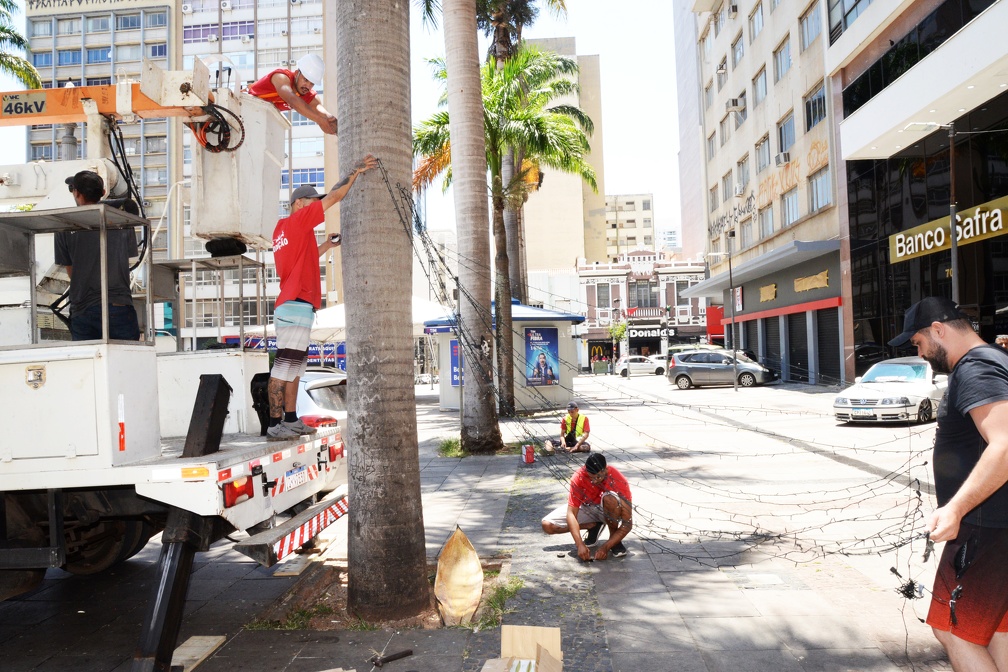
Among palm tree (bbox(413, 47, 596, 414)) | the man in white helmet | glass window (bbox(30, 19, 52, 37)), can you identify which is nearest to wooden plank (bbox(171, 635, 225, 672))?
the man in white helmet

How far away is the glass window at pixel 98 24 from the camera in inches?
2260

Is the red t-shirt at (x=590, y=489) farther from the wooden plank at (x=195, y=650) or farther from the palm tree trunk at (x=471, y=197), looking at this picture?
the palm tree trunk at (x=471, y=197)

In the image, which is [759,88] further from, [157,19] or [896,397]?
[157,19]

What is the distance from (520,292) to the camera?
23.6 metres

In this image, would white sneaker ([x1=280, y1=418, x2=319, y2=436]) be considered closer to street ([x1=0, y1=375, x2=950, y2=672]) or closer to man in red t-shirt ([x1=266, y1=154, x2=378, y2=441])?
man in red t-shirt ([x1=266, y1=154, x2=378, y2=441])

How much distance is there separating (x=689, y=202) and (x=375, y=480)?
254ft

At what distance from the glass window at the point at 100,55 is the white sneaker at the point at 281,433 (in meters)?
64.5

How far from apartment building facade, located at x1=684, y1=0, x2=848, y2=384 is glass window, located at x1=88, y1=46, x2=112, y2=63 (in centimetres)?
4580

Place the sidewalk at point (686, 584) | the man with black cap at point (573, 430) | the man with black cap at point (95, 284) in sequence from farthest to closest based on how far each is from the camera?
the man with black cap at point (573, 430), the man with black cap at point (95, 284), the sidewalk at point (686, 584)

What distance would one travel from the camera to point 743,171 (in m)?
37.8

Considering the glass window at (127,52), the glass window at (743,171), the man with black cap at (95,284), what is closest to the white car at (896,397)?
the man with black cap at (95,284)

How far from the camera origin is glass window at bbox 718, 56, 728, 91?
39.9 metres

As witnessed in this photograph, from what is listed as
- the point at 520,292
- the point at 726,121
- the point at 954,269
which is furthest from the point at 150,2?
the point at 954,269

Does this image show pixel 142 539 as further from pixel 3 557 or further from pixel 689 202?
pixel 689 202
